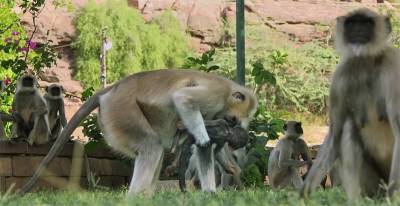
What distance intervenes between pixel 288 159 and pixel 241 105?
11.5 ft

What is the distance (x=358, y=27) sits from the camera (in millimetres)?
4895

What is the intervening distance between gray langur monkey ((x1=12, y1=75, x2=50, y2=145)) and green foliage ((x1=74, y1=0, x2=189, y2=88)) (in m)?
17.5

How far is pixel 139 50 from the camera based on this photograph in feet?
94.4

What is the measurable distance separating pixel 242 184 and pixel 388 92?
4.91m

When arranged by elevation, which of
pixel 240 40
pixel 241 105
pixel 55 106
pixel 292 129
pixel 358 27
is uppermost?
pixel 358 27

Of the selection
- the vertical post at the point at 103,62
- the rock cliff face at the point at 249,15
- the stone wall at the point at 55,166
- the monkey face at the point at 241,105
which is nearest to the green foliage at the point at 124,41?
the vertical post at the point at 103,62

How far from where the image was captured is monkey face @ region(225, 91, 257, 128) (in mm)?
6707

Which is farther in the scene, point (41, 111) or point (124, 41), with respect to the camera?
point (124, 41)

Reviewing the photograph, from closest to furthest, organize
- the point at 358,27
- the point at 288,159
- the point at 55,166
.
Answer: the point at 358,27, the point at 55,166, the point at 288,159

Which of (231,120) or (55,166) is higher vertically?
(231,120)

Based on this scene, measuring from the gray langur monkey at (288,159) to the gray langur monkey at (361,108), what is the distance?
4650 millimetres

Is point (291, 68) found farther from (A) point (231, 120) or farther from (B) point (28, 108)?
(A) point (231, 120)

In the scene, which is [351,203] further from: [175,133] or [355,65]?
[175,133]

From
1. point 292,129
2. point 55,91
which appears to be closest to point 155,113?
point 292,129
